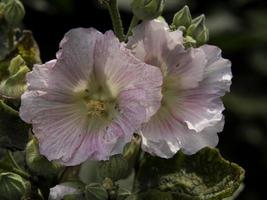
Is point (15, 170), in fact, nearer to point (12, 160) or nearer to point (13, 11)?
point (12, 160)

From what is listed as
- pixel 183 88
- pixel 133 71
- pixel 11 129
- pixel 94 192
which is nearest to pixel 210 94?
pixel 183 88

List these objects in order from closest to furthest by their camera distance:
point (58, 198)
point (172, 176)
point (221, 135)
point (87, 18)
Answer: point (58, 198) → point (172, 176) → point (87, 18) → point (221, 135)

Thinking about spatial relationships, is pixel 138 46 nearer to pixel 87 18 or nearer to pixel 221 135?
pixel 87 18

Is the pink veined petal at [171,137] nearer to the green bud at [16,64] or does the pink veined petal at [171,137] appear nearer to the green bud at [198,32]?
the green bud at [198,32]

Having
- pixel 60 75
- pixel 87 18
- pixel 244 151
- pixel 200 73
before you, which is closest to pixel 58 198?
pixel 60 75

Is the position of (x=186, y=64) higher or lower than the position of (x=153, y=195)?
higher

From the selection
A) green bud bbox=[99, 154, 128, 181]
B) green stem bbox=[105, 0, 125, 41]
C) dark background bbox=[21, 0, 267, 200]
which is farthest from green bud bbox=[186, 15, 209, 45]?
dark background bbox=[21, 0, 267, 200]

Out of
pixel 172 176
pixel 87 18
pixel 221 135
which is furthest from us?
pixel 221 135
